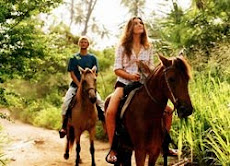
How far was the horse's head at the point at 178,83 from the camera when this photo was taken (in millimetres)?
4230

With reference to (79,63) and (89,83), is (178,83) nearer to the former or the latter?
(89,83)

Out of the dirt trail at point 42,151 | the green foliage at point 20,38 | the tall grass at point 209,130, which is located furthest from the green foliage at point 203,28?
the green foliage at point 20,38

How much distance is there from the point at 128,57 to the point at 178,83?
1.23 metres

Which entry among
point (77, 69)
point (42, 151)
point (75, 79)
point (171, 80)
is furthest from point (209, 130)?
point (42, 151)

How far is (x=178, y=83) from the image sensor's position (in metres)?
4.32

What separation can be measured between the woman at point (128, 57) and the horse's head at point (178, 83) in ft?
2.65

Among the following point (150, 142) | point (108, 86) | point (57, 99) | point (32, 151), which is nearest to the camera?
point (150, 142)

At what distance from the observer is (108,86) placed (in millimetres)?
13680

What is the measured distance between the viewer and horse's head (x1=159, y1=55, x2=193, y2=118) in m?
4.23

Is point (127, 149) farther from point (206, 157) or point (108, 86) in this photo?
point (108, 86)

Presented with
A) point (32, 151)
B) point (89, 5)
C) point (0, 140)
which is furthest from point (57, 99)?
point (89, 5)

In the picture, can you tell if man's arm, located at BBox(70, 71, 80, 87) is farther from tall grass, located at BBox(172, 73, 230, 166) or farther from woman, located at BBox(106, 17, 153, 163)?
woman, located at BBox(106, 17, 153, 163)

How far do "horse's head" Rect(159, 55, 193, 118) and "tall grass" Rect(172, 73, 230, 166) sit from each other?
54.2 inches

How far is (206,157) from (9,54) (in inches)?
131
